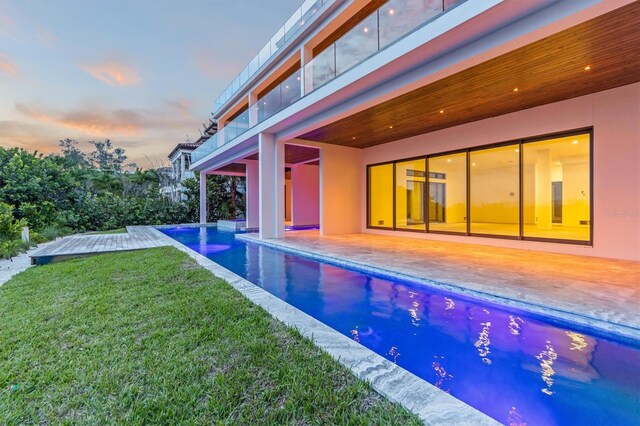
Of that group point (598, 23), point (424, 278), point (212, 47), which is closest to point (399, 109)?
point (598, 23)

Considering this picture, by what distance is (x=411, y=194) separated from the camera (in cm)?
1004

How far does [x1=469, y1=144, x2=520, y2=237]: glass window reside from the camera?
7.54 metres

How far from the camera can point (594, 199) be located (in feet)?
19.5

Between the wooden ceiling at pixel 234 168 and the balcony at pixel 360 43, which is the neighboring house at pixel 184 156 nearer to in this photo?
the wooden ceiling at pixel 234 168

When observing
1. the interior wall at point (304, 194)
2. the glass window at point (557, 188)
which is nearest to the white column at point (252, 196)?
the interior wall at point (304, 194)

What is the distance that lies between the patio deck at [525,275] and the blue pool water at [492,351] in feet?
0.51

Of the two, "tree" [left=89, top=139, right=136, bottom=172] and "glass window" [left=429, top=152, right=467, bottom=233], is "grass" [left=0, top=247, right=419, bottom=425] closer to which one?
"glass window" [left=429, top=152, right=467, bottom=233]

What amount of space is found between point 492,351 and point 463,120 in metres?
6.95

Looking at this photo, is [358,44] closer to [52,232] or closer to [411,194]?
[411,194]

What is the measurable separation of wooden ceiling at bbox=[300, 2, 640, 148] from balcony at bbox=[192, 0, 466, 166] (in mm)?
1120

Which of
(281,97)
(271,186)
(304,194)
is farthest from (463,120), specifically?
(304,194)

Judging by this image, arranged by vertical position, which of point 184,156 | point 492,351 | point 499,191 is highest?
point 184,156

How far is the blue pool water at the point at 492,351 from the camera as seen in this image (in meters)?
1.91

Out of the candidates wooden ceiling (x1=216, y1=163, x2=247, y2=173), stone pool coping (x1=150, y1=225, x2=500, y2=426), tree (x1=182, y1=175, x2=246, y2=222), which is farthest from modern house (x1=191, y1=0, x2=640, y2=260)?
tree (x1=182, y1=175, x2=246, y2=222)
